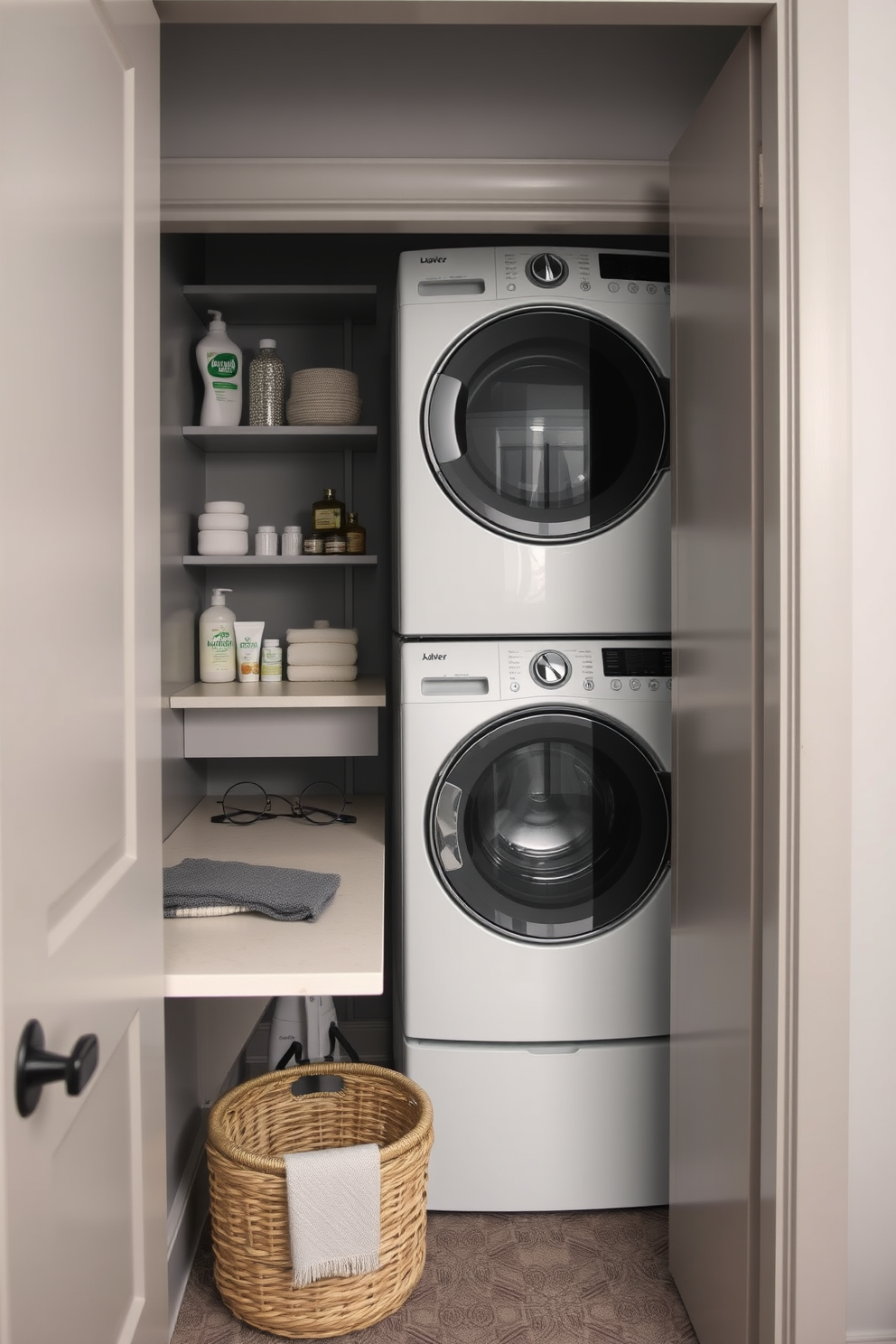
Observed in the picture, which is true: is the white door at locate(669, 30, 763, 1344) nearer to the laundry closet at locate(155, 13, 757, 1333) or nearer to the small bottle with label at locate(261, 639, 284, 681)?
the laundry closet at locate(155, 13, 757, 1333)

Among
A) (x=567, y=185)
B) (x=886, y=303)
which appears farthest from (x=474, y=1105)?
(x=567, y=185)

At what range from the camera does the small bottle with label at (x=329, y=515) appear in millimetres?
2648

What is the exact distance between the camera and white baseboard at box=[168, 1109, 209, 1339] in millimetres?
1833

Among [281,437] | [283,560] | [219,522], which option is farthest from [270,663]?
[281,437]

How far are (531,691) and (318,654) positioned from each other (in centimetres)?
70

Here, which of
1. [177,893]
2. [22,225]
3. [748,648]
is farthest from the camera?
[177,893]

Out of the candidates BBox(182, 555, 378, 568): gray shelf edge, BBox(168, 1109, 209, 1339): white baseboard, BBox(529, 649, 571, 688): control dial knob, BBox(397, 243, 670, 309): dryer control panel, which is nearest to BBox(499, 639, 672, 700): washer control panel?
BBox(529, 649, 571, 688): control dial knob

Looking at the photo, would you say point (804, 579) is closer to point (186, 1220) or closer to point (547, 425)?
point (547, 425)

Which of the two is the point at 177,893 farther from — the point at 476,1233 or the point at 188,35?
the point at 188,35

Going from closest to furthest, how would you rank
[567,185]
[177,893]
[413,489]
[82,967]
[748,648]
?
[82,967] < [748,648] < [177,893] < [567,185] < [413,489]

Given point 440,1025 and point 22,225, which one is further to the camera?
point 440,1025

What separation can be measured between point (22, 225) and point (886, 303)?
3.87 ft

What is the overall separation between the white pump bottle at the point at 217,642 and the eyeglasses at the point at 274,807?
31cm

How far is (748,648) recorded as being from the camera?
146 cm
